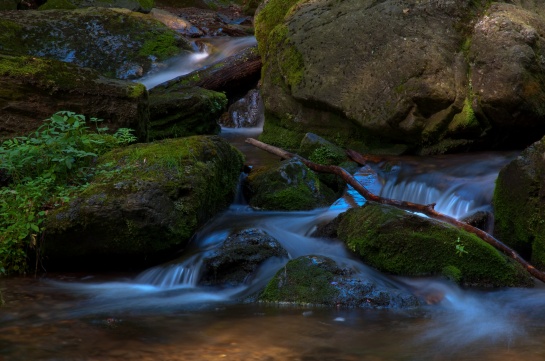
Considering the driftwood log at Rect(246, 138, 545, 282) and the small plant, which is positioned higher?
the small plant

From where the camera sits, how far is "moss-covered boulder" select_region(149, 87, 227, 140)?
1009 cm

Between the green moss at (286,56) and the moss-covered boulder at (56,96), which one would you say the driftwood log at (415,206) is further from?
the moss-covered boulder at (56,96)

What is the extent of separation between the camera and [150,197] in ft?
19.0

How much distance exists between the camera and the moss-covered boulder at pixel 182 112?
397 inches

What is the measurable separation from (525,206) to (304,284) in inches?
91.0

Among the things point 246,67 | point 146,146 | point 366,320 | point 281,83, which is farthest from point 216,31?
point 366,320

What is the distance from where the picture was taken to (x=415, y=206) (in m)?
6.80

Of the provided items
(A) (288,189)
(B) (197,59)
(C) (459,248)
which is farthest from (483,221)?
(B) (197,59)

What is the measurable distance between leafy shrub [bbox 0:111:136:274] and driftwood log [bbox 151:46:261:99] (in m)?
4.84

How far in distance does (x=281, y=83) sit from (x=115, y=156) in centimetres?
443

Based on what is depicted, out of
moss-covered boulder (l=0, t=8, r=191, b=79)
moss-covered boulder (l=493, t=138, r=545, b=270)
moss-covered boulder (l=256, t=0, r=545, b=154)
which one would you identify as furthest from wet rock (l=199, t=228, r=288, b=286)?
moss-covered boulder (l=0, t=8, r=191, b=79)

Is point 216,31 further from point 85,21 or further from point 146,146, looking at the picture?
point 146,146

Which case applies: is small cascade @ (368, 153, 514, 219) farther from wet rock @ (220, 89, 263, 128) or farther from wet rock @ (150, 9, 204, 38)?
wet rock @ (150, 9, 204, 38)

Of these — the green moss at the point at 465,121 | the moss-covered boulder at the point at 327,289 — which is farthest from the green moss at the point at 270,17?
the moss-covered boulder at the point at 327,289
